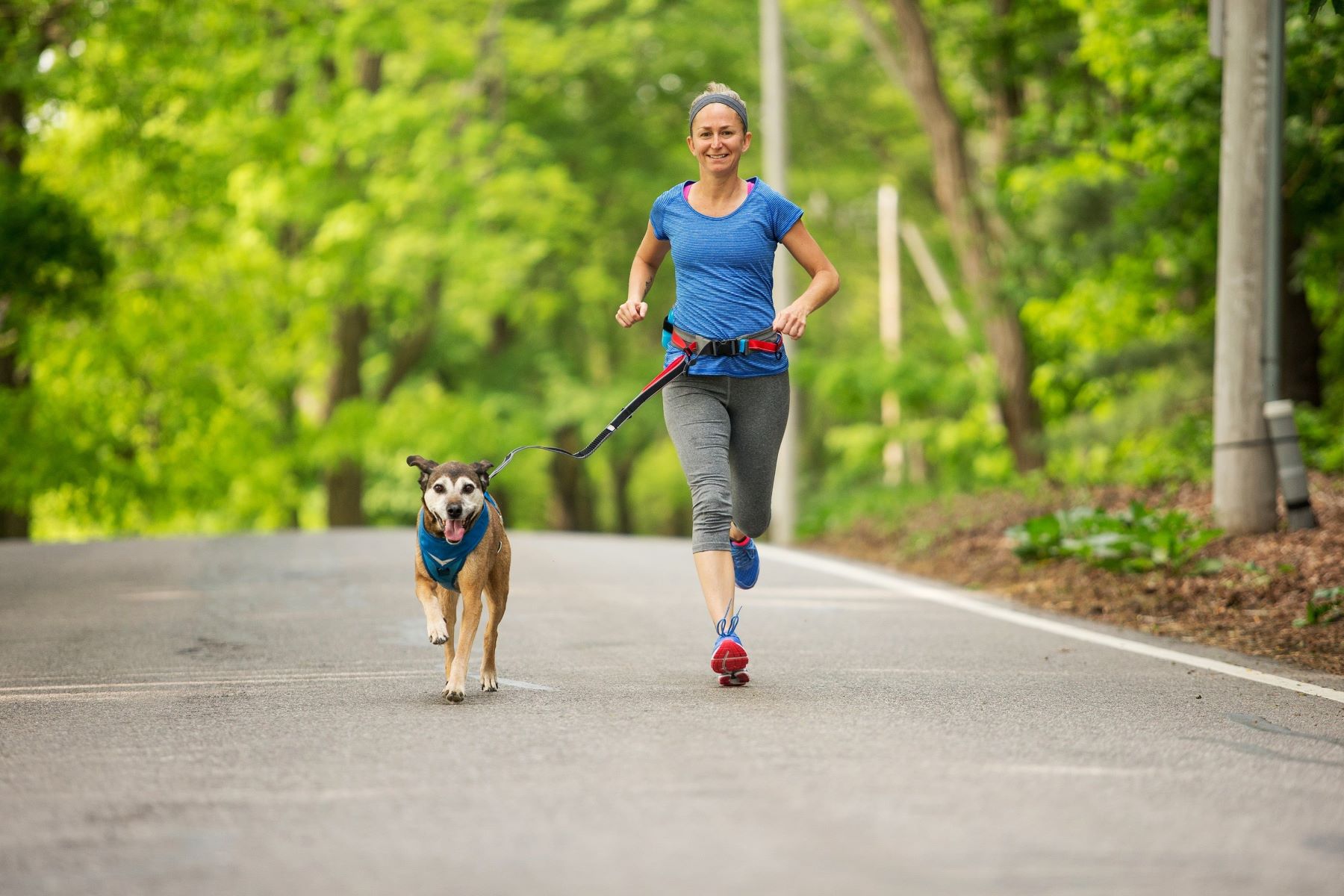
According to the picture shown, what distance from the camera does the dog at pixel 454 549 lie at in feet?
20.0

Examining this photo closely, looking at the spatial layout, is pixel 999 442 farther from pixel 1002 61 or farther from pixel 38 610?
pixel 38 610

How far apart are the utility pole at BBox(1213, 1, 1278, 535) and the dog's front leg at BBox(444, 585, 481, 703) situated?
592cm

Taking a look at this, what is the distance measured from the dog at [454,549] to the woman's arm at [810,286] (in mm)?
1289

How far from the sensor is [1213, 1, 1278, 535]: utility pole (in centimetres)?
1041

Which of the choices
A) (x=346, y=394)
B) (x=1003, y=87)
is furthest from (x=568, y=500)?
(x=1003, y=87)

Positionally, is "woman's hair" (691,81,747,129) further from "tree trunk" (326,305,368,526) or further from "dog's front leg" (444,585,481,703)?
"tree trunk" (326,305,368,526)

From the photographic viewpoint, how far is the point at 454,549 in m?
6.17

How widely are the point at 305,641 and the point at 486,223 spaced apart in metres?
21.4

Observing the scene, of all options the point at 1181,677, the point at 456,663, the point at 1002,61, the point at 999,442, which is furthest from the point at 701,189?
the point at 999,442

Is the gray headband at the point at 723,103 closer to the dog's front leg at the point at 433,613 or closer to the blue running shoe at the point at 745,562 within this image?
the blue running shoe at the point at 745,562

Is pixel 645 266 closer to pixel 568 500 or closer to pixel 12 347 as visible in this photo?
pixel 12 347

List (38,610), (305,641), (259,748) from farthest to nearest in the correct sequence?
(38,610) → (305,641) → (259,748)

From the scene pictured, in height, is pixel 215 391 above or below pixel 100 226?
below

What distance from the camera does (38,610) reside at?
10008 millimetres
